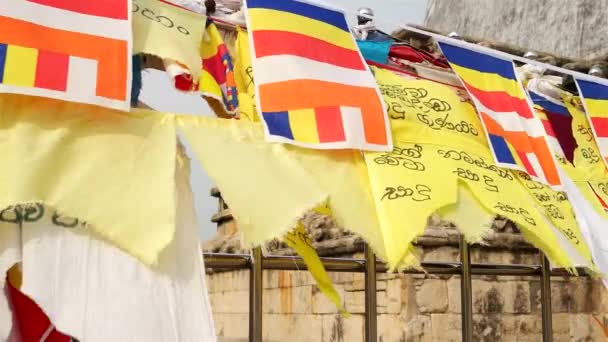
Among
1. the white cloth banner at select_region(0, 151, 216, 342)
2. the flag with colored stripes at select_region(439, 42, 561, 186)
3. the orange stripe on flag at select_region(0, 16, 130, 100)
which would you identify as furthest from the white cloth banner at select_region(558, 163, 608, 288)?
the orange stripe on flag at select_region(0, 16, 130, 100)

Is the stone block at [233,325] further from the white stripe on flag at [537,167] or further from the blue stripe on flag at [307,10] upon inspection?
the blue stripe on flag at [307,10]

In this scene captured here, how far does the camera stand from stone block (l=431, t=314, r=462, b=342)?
225 inches

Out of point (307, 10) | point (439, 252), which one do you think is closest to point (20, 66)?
point (307, 10)

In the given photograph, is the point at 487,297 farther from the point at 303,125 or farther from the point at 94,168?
the point at 94,168

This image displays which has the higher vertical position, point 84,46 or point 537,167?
point 84,46

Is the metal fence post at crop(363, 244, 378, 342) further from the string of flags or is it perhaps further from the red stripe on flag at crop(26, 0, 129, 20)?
the red stripe on flag at crop(26, 0, 129, 20)

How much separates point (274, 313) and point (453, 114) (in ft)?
17.8

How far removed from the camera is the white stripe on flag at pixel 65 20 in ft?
6.41

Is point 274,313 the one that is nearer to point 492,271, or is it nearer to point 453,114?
point 492,271

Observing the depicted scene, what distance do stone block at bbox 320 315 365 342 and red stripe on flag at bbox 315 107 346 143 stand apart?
13.8ft

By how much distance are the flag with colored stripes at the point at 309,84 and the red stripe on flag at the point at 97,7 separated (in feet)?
1.44

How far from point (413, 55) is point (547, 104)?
67cm

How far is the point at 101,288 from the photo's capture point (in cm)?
183

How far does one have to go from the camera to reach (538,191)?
2750mm
